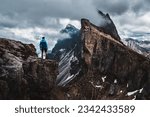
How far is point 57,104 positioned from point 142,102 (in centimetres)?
801

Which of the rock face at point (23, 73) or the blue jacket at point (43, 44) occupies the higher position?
the blue jacket at point (43, 44)

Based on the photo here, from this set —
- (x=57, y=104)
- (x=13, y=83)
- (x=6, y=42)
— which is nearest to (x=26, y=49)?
(x=6, y=42)

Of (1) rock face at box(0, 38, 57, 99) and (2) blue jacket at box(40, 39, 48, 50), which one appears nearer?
(2) blue jacket at box(40, 39, 48, 50)

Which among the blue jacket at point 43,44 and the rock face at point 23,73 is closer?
the blue jacket at point 43,44

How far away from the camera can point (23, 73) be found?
94.7 m

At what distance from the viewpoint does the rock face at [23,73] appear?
87.3 meters

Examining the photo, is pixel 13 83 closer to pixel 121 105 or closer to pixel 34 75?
pixel 34 75

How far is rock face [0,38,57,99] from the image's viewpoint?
8728 cm

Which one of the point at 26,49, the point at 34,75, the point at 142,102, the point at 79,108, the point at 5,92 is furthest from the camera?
the point at 26,49

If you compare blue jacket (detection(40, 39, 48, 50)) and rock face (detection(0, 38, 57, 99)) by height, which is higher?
blue jacket (detection(40, 39, 48, 50))

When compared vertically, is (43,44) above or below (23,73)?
above

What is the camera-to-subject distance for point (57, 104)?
36.5 meters

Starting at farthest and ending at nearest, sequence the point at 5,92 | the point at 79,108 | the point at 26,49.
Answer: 1. the point at 26,49
2. the point at 5,92
3. the point at 79,108

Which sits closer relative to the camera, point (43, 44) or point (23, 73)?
point (43, 44)
